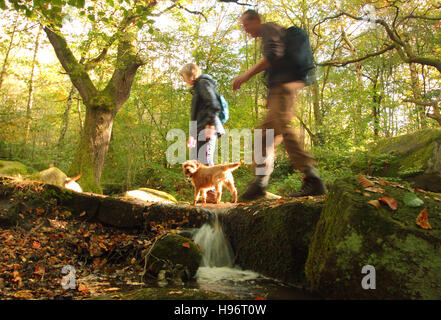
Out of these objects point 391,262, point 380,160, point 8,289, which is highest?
point 380,160

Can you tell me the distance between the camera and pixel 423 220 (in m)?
2.38

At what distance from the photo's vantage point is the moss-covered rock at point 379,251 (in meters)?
2.12

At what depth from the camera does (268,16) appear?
17.3 metres

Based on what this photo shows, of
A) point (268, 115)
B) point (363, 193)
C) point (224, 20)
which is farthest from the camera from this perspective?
point (224, 20)

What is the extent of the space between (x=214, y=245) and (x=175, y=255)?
102 centimetres

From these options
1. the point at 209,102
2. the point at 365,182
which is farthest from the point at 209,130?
the point at 365,182

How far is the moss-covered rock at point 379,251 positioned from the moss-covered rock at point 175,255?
1462 mm

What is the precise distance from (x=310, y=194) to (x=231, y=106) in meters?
10.3

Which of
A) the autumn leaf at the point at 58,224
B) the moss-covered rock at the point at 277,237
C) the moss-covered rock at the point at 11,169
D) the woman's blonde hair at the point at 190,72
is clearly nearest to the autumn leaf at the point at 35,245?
the autumn leaf at the point at 58,224

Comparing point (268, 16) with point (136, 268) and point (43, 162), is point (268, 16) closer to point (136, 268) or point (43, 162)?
point (43, 162)

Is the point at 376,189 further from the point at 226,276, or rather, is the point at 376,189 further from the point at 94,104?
the point at 94,104

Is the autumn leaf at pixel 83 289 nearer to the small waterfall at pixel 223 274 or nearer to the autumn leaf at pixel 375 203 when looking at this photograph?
the small waterfall at pixel 223 274

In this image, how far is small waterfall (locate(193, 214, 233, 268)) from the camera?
4.18 m
